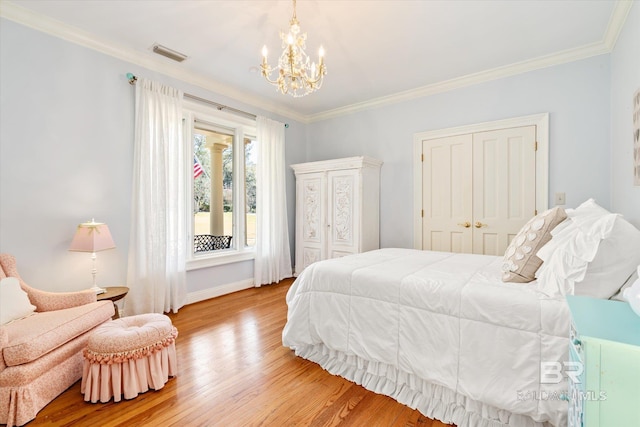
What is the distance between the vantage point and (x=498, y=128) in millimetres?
3525

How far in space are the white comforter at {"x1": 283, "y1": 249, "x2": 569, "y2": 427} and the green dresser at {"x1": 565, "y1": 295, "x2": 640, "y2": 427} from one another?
43cm

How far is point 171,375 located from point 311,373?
0.95 metres

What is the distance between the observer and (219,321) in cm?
312

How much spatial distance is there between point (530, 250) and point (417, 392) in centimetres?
108

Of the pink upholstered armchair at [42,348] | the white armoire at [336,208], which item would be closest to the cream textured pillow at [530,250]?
the white armoire at [336,208]

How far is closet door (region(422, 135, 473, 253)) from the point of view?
3758mm

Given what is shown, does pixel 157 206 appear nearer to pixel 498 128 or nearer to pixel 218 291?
pixel 218 291

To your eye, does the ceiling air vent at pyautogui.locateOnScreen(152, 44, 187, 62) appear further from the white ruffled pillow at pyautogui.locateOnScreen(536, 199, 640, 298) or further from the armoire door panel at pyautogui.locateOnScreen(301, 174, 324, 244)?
the white ruffled pillow at pyautogui.locateOnScreen(536, 199, 640, 298)

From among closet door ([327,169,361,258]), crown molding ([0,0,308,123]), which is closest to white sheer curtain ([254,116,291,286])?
crown molding ([0,0,308,123])

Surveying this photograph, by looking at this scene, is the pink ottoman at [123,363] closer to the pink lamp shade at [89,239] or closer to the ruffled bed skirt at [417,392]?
the pink lamp shade at [89,239]

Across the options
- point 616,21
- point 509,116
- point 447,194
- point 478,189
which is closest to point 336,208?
point 447,194

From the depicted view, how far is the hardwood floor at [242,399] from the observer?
64.7 inches

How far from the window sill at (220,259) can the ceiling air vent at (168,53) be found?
7.49 feet

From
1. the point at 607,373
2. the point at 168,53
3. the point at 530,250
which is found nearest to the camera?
the point at 607,373
